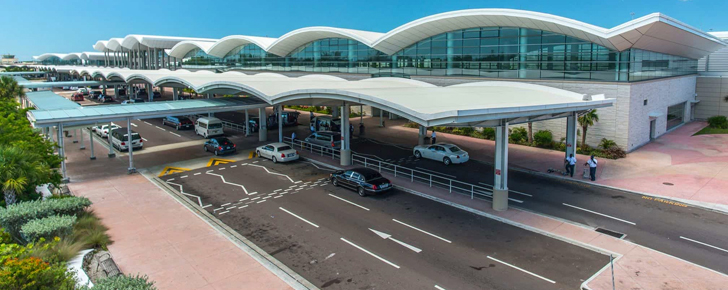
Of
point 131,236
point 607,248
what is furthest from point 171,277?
point 607,248

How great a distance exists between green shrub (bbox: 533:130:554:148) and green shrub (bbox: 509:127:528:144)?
1.06 m

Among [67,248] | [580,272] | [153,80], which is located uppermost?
[153,80]

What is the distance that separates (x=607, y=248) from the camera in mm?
14547

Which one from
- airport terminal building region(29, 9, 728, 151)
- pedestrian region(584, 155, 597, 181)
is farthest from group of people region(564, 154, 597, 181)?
airport terminal building region(29, 9, 728, 151)

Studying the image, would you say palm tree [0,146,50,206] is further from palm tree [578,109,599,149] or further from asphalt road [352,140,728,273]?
palm tree [578,109,599,149]

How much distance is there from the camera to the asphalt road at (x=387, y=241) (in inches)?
495

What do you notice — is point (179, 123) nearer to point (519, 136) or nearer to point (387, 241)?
point (519, 136)

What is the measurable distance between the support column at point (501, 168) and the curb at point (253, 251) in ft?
30.8

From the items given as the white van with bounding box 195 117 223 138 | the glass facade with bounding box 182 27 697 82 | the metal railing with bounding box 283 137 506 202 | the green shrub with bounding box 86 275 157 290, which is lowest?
the metal railing with bounding box 283 137 506 202

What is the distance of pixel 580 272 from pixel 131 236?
1456 centimetres

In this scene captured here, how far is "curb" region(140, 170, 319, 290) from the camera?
40.5ft

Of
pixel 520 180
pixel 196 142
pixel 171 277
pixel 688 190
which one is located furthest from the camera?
pixel 196 142

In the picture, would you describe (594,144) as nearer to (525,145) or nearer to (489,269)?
(525,145)

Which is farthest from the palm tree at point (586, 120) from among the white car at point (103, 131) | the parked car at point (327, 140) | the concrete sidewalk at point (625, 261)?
the white car at point (103, 131)
